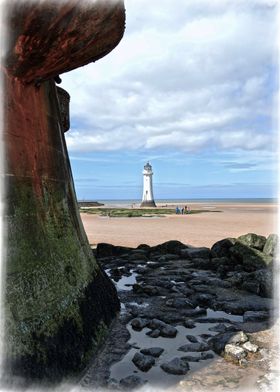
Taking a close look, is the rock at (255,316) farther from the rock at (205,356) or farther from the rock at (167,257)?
the rock at (167,257)

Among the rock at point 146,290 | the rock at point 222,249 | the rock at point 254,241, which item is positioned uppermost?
the rock at point 254,241

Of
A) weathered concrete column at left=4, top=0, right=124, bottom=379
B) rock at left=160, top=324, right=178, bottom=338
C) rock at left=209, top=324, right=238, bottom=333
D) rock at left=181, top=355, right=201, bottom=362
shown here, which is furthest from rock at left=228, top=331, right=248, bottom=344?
weathered concrete column at left=4, top=0, right=124, bottom=379

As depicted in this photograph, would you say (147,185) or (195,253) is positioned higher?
(147,185)

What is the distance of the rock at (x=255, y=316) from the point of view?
7.06 metres

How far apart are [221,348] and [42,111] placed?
4.22 metres

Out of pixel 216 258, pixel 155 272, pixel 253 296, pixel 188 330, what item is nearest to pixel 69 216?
pixel 188 330

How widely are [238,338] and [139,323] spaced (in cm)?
169

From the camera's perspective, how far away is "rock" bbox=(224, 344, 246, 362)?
5.33 m

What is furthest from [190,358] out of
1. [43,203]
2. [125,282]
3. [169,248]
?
[169,248]

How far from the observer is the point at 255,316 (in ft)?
23.4

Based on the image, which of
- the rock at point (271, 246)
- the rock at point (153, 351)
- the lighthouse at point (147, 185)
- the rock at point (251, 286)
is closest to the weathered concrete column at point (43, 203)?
the rock at point (153, 351)

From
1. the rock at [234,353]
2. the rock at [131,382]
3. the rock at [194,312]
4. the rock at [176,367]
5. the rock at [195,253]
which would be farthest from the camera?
the rock at [195,253]

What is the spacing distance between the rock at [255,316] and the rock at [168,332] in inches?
59.1

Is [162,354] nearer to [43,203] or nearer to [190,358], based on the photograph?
[190,358]
